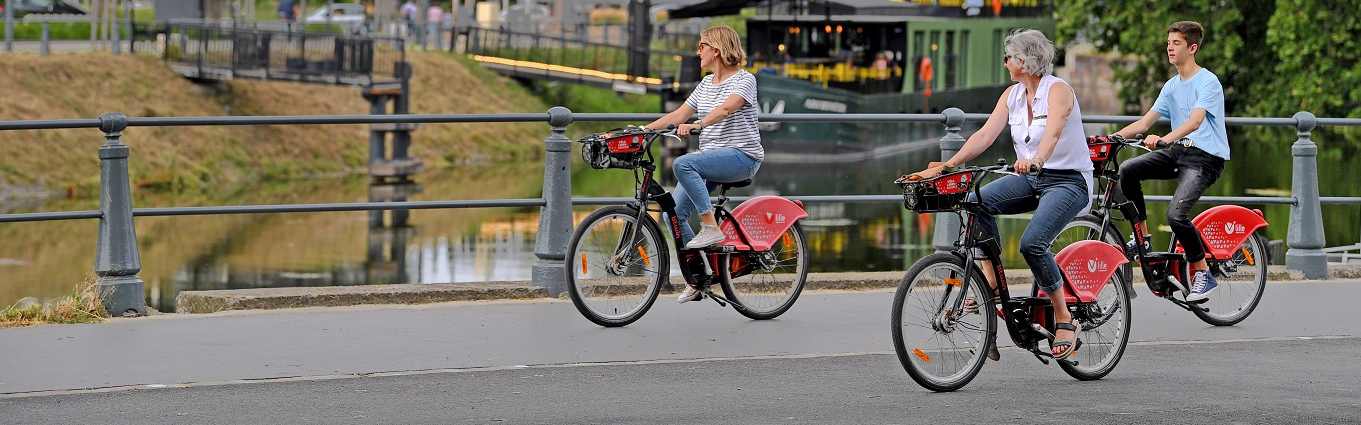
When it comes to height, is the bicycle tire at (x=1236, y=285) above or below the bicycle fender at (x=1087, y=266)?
below

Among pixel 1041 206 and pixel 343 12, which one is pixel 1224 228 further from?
pixel 343 12

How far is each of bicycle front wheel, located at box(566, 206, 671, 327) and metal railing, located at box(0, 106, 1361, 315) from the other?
65 cm

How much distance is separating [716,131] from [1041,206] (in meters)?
2.05

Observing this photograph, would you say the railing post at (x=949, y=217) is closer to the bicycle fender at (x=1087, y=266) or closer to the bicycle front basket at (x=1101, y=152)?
the bicycle front basket at (x=1101, y=152)

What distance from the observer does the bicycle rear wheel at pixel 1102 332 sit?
24.4 ft

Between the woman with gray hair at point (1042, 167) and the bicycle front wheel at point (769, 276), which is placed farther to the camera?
the bicycle front wheel at point (769, 276)

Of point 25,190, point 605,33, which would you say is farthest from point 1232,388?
point 605,33

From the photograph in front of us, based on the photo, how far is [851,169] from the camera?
42.1 m

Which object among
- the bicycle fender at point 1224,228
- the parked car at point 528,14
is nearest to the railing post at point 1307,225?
the bicycle fender at point 1224,228

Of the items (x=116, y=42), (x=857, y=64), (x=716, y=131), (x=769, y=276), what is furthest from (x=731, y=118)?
(x=857, y=64)

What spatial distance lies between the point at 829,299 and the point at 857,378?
2.51 m

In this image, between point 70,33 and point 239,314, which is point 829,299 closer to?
point 239,314

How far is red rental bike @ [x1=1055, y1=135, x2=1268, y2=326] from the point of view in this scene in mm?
8672

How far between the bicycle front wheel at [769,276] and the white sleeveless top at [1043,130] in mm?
1978
